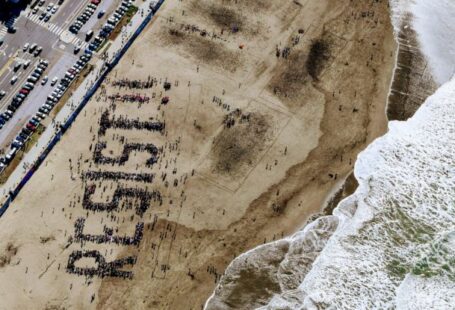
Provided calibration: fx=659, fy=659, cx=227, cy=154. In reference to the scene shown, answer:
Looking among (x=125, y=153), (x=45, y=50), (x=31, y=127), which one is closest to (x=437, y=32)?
(x=125, y=153)

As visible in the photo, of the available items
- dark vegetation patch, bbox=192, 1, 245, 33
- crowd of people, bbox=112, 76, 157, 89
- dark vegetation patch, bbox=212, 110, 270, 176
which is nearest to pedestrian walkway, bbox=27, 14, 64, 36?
crowd of people, bbox=112, 76, 157, 89

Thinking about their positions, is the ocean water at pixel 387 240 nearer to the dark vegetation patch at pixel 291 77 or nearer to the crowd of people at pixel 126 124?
the dark vegetation patch at pixel 291 77

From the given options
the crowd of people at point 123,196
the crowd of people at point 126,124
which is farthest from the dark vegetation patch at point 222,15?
the crowd of people at point 123,196

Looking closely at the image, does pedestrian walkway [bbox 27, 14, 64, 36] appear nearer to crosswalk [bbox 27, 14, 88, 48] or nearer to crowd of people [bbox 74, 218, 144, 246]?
crosswalk [bbox 27, 14, 88, 48]

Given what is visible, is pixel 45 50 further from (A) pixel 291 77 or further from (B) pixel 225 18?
(A) pixel 291 77

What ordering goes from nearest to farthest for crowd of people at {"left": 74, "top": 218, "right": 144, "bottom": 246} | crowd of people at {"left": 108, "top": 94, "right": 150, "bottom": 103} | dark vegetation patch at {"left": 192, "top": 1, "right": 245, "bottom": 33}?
crowd of people at {"left": 74, "top": 218, "right": 144, "bottom": 246} < crowd of people at {"left": 108, "top": 94, "right": 150, "bottom": 103} < dark vegetation patch at {"left": 192, "top": 1, "right": 245, "bottom": 33}
